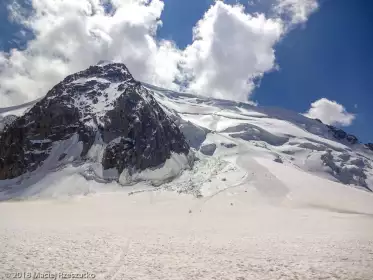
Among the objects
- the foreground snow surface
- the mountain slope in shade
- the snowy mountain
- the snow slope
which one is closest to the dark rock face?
the snowy mountain

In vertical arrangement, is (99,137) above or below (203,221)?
above

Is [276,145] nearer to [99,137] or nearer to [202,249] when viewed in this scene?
[99,137]

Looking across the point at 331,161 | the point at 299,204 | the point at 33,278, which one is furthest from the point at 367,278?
the point at 331,161

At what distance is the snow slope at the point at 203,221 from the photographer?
57.2 feet

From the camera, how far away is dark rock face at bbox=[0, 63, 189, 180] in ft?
285

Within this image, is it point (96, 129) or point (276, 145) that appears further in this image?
point (276, 145)

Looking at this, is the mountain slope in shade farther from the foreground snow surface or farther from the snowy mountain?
the foreground snow surface

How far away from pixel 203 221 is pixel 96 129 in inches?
2335

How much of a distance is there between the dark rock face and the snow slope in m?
7.93

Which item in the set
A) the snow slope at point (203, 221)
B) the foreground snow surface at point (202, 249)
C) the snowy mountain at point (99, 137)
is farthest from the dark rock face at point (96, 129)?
the foreground snow surface at point (202, 249)

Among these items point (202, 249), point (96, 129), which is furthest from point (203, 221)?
point (96, 129)

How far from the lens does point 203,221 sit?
42812 millimetres

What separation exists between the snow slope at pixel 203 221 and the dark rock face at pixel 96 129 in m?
7.93

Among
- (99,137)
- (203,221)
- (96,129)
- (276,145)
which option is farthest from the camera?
(276,145)
